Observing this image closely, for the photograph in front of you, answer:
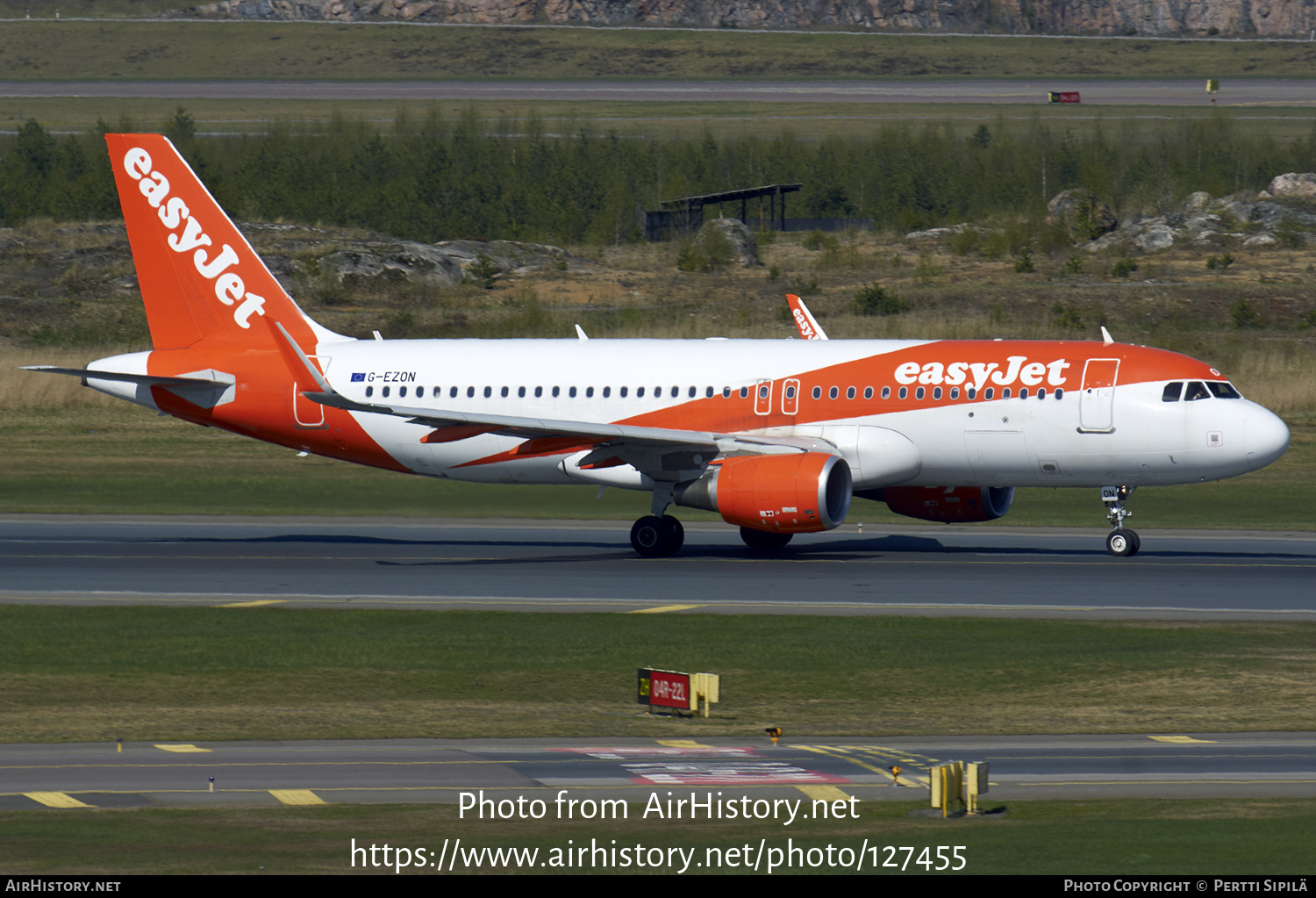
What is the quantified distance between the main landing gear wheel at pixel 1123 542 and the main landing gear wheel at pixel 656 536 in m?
9.81

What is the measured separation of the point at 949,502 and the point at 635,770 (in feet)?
75.3

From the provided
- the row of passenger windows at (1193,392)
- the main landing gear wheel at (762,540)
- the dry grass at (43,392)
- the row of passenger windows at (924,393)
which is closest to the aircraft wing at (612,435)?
the row of passenger windows at (924,393)

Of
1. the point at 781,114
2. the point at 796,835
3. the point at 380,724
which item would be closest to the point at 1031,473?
Answer: the point at 380,724

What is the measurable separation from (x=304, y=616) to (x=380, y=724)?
372 inches

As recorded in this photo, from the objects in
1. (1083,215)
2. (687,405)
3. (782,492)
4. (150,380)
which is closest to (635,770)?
(782,492)

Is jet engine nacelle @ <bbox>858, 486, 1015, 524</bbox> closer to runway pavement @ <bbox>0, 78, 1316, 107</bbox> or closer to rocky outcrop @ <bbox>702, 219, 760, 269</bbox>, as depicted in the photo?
rocky outcrop @ <bbox>702, 219, 760, 269</bbox>

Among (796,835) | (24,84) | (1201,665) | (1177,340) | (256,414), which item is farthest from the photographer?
(24,84)

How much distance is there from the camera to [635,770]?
20.0 meters

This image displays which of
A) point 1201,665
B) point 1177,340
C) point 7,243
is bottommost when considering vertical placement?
point 1201,665

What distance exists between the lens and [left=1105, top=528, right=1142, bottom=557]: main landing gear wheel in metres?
40.1

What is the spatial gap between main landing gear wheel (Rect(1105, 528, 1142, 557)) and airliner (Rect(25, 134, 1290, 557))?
0.26 feet

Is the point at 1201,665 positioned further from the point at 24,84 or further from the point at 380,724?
the point at 24,84

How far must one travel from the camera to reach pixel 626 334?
86.8 m

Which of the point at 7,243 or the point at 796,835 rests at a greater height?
the point at 7,243
